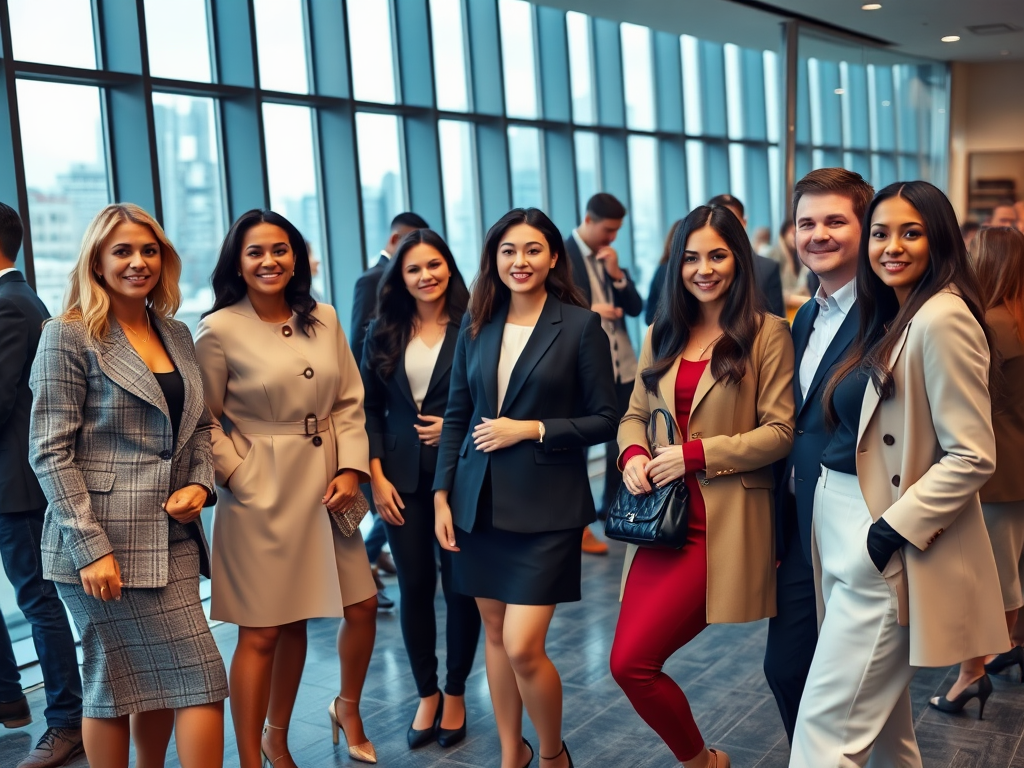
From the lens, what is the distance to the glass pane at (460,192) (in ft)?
27.5

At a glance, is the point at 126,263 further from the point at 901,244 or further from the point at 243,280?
the point at 901,244

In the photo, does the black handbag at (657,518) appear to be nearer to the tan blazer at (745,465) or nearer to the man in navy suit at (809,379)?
the tan blazer at (745,465)

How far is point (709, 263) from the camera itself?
2863 millimetres

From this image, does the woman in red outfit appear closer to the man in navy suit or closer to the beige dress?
the man in navy suit

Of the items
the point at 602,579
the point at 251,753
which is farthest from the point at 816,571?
the point at 602,579

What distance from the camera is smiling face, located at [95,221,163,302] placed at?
9.18 ft

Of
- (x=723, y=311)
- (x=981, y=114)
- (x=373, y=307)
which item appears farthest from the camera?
(x=981, y=114)

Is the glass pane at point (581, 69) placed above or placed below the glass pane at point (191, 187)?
above

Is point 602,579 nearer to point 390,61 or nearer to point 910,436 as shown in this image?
point 910,436

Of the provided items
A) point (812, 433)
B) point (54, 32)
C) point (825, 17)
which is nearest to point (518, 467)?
point (812, 433)

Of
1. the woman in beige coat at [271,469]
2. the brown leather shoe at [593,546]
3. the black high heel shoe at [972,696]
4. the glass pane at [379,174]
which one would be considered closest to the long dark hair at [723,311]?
the woman in beige coat at [271,469]

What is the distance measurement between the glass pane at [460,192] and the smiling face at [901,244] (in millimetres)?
6010

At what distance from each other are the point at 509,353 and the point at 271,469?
834 mm

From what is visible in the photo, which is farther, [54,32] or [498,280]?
[54,32]
